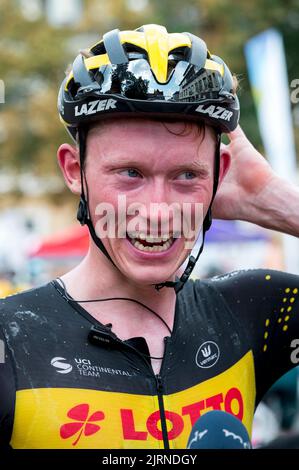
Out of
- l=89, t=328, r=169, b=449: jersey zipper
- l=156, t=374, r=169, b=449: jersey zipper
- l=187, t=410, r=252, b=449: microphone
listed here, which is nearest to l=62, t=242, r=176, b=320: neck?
l=89, t=328, r=169, b=449: jersey zipper

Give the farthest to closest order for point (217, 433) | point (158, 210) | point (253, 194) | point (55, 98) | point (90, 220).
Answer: point (55, 98)
point (253, 194)
point (90, 220)
point (158, 210)
point (217, 433)

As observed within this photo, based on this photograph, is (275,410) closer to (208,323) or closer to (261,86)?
(261,86)

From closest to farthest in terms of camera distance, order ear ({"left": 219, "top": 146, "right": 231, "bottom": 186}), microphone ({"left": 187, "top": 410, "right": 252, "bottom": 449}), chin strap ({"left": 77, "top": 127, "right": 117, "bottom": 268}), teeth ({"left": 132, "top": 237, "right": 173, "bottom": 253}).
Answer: microphone ({"left": 187, "top": 410, "right": 252, "bottom": 449}) → teeth ({"left": 132, "top": 237, "right": 173, "bottom": 253}) → chin strap ({"left": 77, "top": 127, "right": 117, "bottom": 268}) → ear ({"left": 219, "top": 146, "right": 231, "bottom": 186})

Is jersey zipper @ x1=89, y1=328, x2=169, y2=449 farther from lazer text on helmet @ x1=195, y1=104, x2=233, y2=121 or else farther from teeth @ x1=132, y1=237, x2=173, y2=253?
lazer text on helmet @ x1=195, y1=104, x2=233, y2=121

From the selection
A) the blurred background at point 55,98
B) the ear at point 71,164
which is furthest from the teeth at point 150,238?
the blurred background at point 55,98

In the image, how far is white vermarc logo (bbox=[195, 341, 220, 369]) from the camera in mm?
3020

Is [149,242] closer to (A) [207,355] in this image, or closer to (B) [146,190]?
(B) [146,190]

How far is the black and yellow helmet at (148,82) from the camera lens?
9.16 feet

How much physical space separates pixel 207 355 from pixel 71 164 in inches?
32.7

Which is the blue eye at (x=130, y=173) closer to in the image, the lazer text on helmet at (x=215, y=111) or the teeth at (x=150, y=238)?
the teeth at (x=150, y=238)

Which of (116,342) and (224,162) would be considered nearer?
(116,342)

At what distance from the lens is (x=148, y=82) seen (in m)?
2.81

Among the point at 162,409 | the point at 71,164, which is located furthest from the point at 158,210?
the point at 162,409

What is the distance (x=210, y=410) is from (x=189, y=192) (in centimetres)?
74
